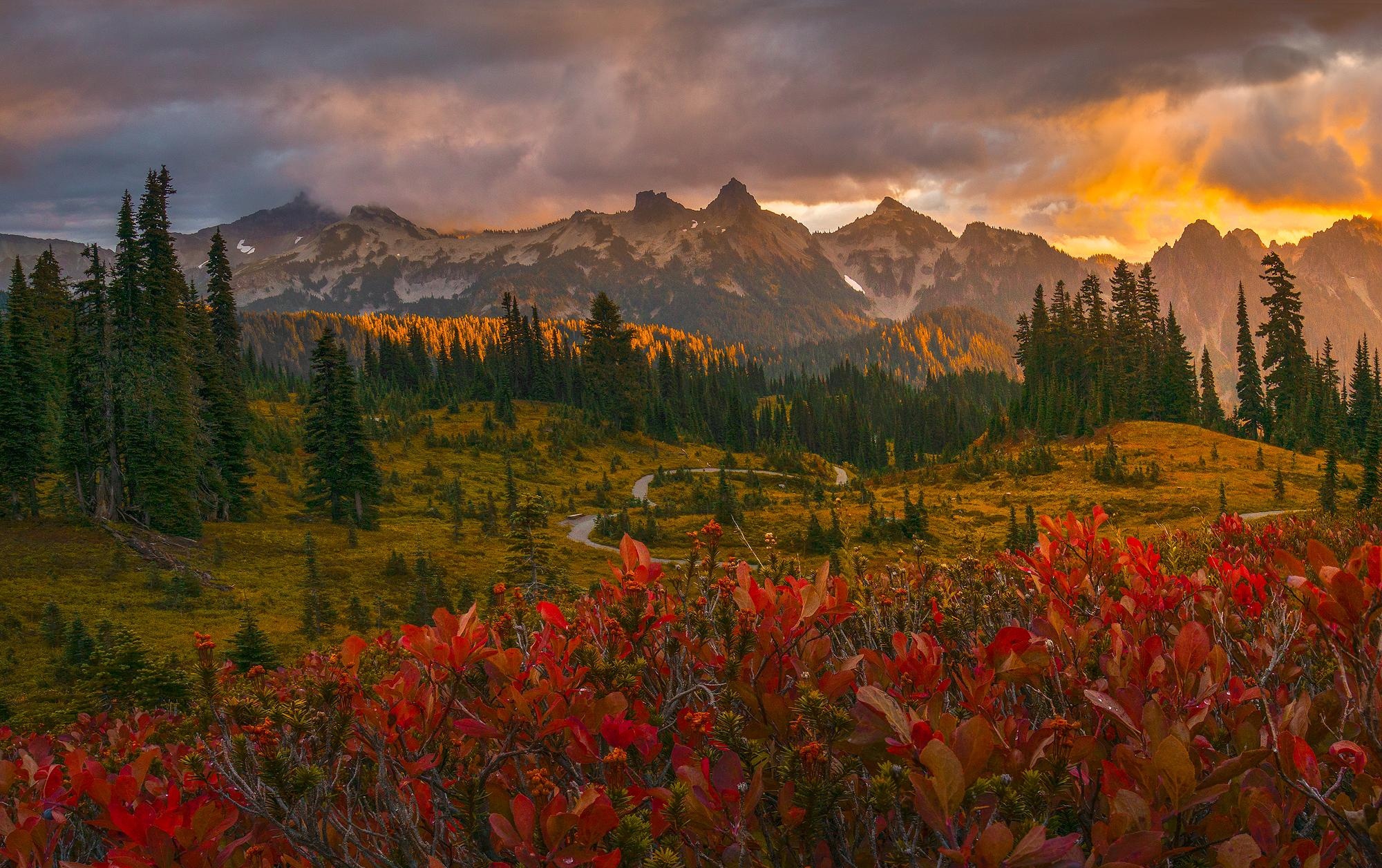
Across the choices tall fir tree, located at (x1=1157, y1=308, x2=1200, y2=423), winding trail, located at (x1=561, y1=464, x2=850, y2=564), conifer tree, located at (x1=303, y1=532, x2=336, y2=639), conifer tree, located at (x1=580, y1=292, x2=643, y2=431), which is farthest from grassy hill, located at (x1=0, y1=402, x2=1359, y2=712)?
conifer tree, located at (x1=580, y1=292, x2=643, y2=431)

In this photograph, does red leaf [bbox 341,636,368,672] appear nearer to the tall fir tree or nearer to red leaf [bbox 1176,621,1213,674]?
red leaf [bbox 1176,621,1213,674]

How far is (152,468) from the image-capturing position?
30.0m

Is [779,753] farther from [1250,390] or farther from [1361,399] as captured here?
[1361,399]

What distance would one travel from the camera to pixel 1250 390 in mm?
65562

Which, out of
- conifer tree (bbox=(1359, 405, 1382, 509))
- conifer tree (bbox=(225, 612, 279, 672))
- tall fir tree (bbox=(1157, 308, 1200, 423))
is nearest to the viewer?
conifer tree (bbox=(225, 612, 279, 672))

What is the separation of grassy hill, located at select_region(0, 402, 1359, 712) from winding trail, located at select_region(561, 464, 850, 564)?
133cm

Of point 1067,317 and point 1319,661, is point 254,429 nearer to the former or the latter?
point 1319,661

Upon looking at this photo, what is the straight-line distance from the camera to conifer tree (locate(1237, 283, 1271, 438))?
64250mm

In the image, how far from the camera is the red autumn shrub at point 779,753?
4.93 feet

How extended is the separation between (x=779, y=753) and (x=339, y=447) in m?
42.0

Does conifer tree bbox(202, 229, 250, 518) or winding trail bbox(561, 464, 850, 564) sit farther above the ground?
conifer tree bbox(202, 229, 250, 518)

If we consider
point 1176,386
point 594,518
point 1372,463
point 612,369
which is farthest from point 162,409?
point 1176,386

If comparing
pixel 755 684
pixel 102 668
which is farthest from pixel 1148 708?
pixel 102 668

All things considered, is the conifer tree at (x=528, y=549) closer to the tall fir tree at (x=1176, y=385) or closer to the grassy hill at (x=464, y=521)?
the grassy hill at (x=464, y=521)
